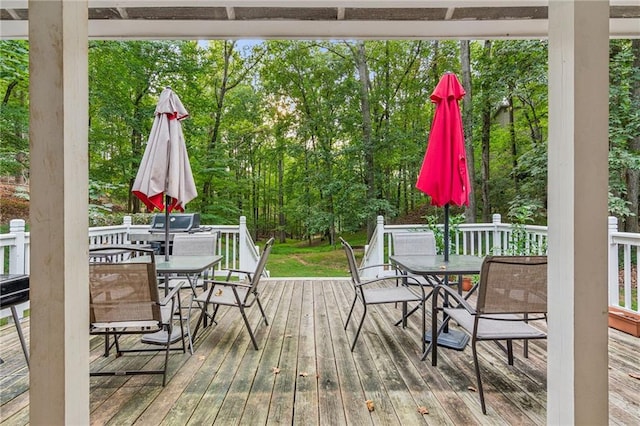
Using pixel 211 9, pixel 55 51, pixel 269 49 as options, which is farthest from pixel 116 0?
pixel 269 49

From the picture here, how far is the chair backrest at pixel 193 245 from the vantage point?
396 cm

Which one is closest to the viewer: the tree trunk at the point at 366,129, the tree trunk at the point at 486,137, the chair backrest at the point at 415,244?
the chair backrest at the point at 415,244

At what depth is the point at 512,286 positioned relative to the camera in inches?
89.4

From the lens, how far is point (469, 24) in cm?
290

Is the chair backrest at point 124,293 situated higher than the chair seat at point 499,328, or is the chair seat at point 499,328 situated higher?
the chair backrest at point 124,293

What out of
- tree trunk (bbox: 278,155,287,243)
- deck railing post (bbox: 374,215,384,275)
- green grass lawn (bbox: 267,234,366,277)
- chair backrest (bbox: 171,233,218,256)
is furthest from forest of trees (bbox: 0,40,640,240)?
chair backrest (bbox: 171,233,218,256)

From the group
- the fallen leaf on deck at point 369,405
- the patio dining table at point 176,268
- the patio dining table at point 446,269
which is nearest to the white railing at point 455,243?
the patio dining table at point 176,268

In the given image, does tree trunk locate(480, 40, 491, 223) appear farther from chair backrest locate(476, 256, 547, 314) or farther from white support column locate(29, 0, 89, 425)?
white support column locate(29, 0, 89, 425)

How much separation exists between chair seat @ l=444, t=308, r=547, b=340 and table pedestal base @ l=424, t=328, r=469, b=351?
1.70ft

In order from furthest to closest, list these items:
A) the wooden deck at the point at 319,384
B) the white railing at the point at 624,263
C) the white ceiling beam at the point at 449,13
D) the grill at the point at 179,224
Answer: the grill at the point at 179,224 < the white railing at the point at 624,263 < the white ceiling beam at the point at 449,13 < the wooden deck at the point at 319,384

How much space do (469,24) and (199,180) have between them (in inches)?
388

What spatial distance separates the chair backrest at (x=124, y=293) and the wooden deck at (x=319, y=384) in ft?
1.73

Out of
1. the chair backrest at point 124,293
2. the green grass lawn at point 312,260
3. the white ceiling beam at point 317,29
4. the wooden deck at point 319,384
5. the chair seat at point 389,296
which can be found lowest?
the green grass lawn at point 312,260

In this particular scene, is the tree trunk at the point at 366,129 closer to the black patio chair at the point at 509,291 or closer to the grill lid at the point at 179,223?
the grill lid at the point at 179,223
